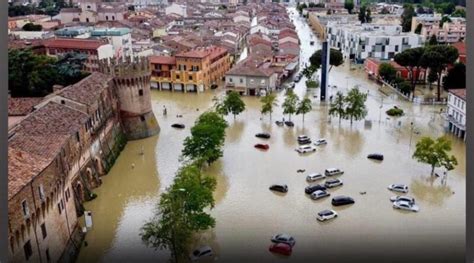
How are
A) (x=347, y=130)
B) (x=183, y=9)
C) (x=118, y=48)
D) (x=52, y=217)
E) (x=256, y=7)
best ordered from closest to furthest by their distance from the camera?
(x=52, y=217) < (x=347, y=130) < (x=118, y=48) < (x=183, y=9) < (x=256, y=7)

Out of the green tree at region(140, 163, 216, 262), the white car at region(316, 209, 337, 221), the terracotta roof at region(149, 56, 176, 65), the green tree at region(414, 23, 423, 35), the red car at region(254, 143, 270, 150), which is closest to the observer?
the green tree at region(140, 163, 216, 262)

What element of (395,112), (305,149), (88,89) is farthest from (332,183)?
(88,89)

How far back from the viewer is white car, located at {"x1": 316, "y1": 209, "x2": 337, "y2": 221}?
716 cm

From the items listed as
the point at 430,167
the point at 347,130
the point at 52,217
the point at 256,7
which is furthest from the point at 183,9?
the point at 52,217

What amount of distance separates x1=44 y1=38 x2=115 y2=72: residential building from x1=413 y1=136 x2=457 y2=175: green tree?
1081 cm

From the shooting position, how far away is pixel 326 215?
720 cm

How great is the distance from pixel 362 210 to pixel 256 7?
35.6 m

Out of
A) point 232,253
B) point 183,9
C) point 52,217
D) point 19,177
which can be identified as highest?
point 183,9

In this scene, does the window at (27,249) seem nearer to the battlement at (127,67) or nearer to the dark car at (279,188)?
the dark car at (279,188)

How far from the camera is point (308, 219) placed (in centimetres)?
722

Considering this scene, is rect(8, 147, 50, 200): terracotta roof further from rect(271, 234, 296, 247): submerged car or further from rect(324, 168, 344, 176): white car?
rect(324, 168, 344, 176): white car

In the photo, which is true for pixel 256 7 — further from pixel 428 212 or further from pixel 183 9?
pixel 428 212

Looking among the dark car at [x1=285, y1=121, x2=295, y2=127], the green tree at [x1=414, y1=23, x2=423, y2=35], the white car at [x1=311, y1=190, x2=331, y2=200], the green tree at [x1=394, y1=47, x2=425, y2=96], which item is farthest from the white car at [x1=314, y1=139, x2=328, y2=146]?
the green tree at [x1=414, y1=23, x2=423, y2=35]

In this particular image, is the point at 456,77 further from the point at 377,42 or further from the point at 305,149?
the point at 377,42
